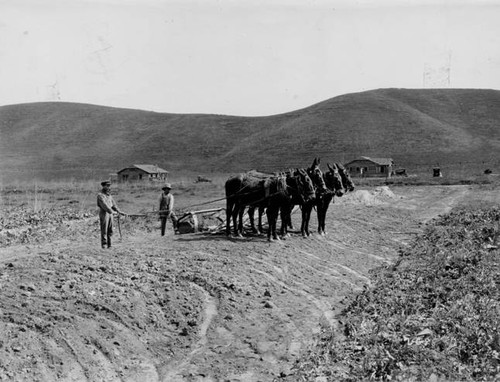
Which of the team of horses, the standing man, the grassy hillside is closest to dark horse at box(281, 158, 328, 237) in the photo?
the team of horses

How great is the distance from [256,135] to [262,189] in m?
98.3

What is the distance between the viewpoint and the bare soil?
7.50 m

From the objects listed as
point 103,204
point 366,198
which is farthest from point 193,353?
point 366,198

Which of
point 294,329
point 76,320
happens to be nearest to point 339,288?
point 294,329

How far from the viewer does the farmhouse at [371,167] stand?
78875 mm

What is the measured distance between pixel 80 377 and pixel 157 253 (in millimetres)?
5930

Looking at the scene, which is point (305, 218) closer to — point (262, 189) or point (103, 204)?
point (262, 189)

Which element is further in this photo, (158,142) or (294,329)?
(158,142)

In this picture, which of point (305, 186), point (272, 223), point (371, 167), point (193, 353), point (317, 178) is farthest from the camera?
point (371, 167)

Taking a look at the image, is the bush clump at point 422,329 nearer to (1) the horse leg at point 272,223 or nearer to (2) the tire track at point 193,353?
(2) the tire track at point 193,353

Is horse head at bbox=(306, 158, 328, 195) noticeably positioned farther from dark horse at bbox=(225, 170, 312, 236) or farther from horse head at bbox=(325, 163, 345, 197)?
horse head at bbox=(325, 163, 345, 197)

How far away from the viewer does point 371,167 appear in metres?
79.7

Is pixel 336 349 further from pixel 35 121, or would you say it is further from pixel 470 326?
pixel 35 121

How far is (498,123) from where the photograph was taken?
109 meters
